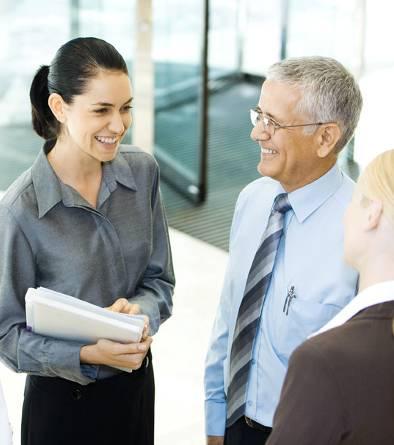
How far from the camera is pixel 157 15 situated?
6656mm

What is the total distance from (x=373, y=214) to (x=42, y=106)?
3.73 ft

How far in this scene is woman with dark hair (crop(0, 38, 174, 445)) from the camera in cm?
224

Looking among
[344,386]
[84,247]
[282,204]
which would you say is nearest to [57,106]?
[84,247]

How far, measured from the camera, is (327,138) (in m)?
2.30

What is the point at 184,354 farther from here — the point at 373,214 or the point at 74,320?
the point at 373,214

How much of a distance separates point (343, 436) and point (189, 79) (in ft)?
18.2

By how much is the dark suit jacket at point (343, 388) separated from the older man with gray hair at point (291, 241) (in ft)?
2.40

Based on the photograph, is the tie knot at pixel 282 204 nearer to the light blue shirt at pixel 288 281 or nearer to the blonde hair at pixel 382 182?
the light blue shirt at pixel 288 281

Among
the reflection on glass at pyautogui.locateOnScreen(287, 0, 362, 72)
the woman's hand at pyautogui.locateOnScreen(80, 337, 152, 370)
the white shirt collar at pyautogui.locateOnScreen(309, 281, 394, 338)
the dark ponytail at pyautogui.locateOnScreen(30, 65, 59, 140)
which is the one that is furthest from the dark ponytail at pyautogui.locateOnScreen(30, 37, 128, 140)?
the reflection on glass at pyautogui.locateOnScreen(287, 0, 362, 72)

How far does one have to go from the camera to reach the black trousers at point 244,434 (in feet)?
7.41

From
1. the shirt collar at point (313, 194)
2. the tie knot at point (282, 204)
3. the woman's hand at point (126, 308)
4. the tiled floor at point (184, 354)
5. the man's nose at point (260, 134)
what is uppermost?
the man's nose at point (260, 134)

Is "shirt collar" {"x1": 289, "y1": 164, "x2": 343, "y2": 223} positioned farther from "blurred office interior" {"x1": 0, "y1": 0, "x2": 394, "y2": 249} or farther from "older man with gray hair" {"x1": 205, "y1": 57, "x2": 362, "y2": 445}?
"blurred office interior" {"x1": 0, "y1": 0, "x2": 394, "y2": 249}

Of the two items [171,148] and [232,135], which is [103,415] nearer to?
[171,148]

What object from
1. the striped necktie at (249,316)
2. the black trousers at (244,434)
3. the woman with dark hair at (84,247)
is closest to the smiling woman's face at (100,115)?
the woman with dark hair at (84,247)
